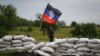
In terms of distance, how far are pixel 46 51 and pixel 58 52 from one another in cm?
54

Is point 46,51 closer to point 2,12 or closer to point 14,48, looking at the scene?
point 14,48

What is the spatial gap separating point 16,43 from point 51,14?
8.10 ft

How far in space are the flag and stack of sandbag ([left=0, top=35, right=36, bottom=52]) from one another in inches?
69.7

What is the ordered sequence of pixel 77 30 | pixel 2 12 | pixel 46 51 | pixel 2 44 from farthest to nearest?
pixel 2 12
pixel 77 30
pixel 2 44
pixel 46 51

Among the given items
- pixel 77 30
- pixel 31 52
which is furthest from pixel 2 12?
pixel 31 52

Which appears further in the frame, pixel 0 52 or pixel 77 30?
pixel 77 30

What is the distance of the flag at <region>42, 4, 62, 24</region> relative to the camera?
52.5 ft

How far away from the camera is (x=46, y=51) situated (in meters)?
13.8

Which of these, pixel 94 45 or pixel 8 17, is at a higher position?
pixel 8 17

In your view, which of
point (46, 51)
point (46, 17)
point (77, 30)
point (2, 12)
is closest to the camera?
point (46, 51)

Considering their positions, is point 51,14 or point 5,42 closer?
point 5,42

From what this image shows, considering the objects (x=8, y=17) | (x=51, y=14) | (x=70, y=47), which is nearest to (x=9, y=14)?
(x=8, y=17)

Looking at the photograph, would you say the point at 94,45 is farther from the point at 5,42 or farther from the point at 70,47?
the point at 5,42

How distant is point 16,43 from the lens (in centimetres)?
1460
